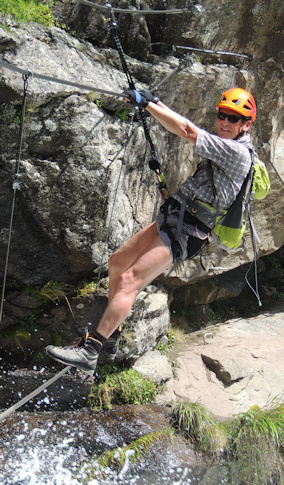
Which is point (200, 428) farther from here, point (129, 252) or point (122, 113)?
point (122, 113)

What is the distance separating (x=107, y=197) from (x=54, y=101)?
1209 mm

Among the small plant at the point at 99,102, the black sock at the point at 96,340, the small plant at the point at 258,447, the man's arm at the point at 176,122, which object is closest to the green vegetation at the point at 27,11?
the small plant at the point at 99,102

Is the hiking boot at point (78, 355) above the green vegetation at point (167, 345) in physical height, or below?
above

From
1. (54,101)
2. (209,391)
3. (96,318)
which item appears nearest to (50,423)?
(96,318)

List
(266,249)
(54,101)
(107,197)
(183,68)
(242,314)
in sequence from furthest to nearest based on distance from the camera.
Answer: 1. (242,314)
2. (266,249)
3. (183,68)
4. (107,197)
5. (54,101)

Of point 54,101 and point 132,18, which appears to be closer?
point 54,101

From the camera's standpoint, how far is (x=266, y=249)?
8.34 metres

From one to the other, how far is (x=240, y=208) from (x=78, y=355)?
6.50ft

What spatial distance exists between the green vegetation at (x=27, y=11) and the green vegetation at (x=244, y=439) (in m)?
4.76

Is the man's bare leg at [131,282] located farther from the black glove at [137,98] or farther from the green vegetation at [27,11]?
the green vegetation at [27,11]

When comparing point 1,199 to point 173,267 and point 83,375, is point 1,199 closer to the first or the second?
point 83,375

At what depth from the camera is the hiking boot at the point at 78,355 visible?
389cm

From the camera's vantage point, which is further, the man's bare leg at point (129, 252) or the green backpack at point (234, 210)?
the man's bare leg at point (129, 252)

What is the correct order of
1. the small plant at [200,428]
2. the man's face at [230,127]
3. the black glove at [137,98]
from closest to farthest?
the black glove at [137,98], the man's face at [230,127], the small plant at [200,428]
